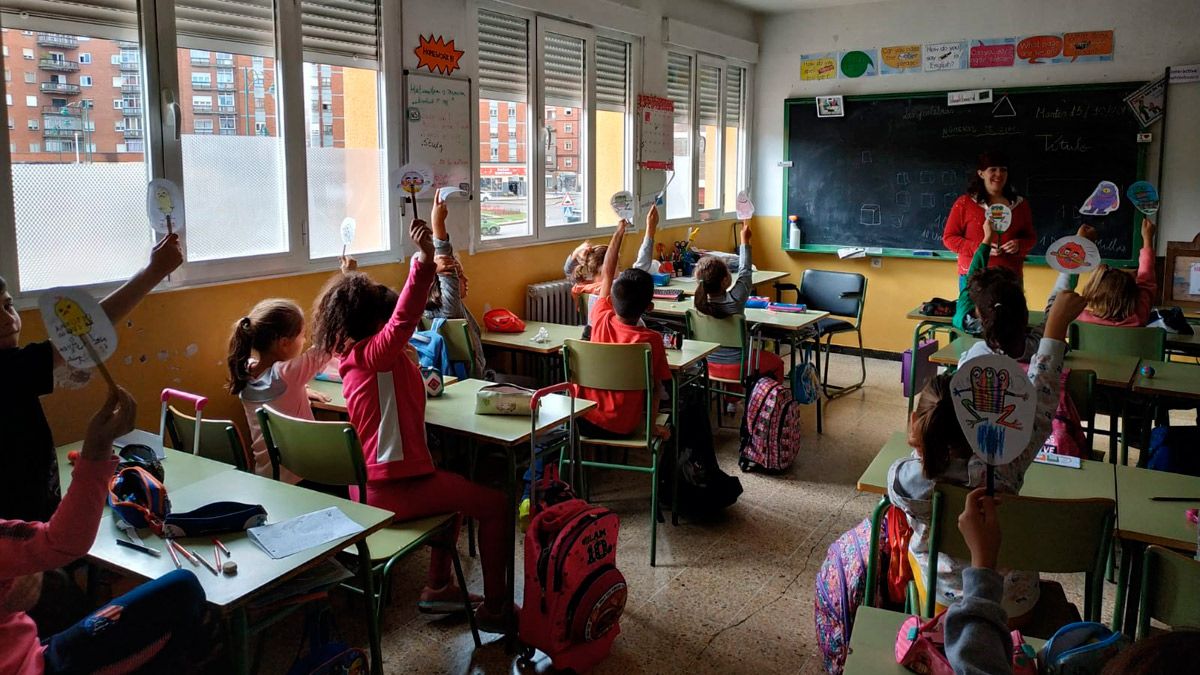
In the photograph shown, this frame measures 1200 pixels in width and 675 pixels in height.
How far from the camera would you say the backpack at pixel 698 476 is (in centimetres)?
378

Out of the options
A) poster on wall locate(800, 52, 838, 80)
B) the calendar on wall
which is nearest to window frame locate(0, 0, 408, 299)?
the calendar on wall

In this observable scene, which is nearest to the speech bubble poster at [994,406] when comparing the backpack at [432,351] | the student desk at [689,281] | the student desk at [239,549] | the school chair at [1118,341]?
the student desk at [239,549]

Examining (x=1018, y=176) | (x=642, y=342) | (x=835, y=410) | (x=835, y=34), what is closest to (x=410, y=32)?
(x=642, y=342)

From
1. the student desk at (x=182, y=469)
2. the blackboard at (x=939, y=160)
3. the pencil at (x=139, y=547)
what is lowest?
the pencil at (x=139, y=547)

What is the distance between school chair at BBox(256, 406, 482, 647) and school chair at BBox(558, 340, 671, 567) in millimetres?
998

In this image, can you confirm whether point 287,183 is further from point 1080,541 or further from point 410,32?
point 1080,541

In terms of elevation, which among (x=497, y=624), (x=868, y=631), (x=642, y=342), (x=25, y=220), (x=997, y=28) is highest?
(x=997, y=28)

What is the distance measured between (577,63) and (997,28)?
10.6 feet

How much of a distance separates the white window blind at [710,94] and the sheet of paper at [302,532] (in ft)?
18.5

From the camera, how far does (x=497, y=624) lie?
280 cm

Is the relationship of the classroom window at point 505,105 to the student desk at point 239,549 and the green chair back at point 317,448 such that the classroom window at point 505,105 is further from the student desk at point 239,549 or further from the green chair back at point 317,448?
the student desk at point 239,549

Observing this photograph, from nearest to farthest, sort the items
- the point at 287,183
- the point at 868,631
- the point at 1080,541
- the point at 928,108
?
the point at 868,631, the point at 1080,541, the point at 287,183, the point at 928,108

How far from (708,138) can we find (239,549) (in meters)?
6.02

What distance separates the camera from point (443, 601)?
3.02 metres
